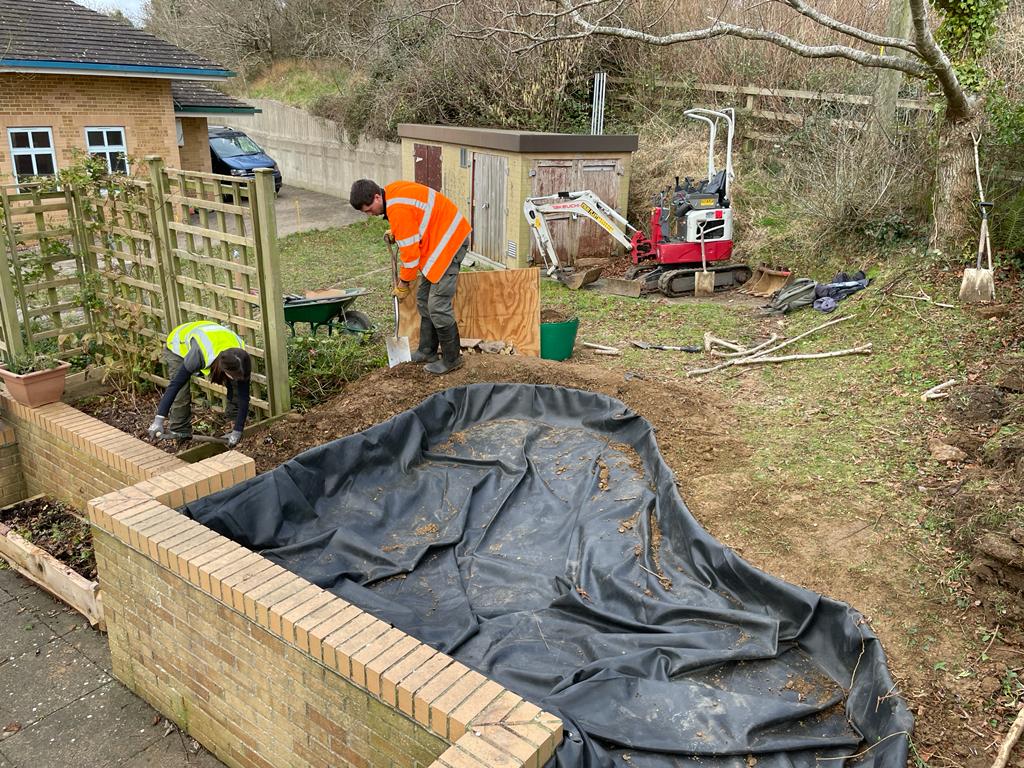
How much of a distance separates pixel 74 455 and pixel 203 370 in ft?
4.65

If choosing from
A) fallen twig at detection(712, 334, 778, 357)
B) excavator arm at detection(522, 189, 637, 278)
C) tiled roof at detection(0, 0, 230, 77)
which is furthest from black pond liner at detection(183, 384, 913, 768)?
tiled roof at detection(0, 0, 230, 77)

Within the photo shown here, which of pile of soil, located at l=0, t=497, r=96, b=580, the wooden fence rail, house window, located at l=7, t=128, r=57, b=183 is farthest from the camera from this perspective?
house window, located at l=7, t=128, r=57, b=183

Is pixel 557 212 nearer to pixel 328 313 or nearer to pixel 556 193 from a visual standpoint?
pixel 556 193

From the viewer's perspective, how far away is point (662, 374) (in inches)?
293

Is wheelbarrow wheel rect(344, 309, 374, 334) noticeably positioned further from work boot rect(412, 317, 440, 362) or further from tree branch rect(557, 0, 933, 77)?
tree branch rect(557, 0, 933, 77)

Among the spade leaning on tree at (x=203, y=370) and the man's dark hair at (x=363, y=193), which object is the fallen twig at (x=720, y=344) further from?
the spade leaning on tree at (x=203, y=370)

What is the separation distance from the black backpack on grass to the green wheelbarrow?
4930mm

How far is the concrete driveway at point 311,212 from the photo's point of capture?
1719 centimetres

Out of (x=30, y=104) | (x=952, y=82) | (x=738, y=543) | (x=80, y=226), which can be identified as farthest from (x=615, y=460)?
(x=30, y=104)

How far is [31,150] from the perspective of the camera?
15469mm

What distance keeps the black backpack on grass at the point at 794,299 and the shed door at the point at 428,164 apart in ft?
22.5

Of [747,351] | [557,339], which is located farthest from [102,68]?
[747,351]

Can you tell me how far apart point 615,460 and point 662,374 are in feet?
7.27

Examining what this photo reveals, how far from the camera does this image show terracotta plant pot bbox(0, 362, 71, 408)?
5938 millimetres
